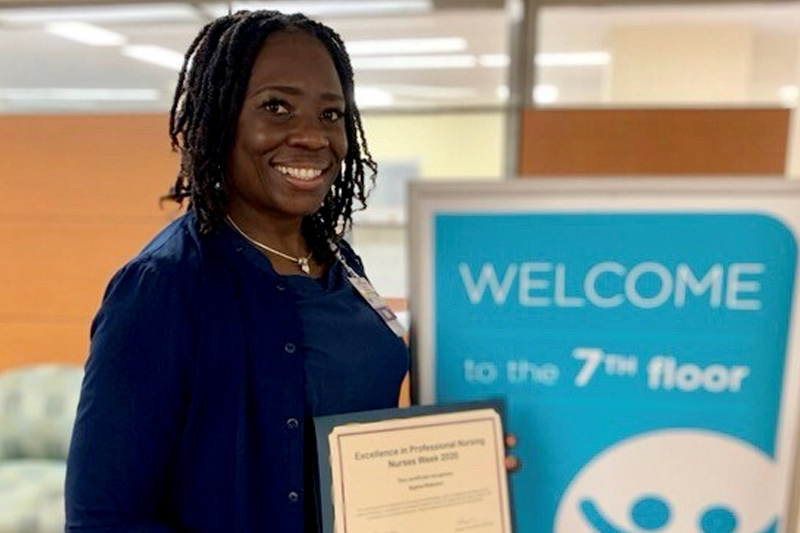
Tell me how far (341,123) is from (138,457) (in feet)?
1.75

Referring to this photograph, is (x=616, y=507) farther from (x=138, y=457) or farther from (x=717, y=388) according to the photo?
(x=138, y=457)

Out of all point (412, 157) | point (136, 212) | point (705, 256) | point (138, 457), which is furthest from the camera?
point (412, 157)

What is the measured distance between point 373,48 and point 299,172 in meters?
2.54

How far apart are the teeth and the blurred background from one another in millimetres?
863

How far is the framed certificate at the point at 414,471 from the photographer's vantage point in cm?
90

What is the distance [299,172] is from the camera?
36.8 inches

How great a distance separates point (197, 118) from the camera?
963 mm

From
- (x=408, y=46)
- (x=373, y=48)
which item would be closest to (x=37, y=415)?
(x=373, y=48)

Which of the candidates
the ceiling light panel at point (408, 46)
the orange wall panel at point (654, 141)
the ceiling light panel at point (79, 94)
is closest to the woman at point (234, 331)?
the orange wall panel at point (654, 141)

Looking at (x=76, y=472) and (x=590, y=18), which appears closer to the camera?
(x=76, y=472)

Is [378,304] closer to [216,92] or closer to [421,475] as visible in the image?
[421,475]

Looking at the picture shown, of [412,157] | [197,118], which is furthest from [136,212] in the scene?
[197,118]
